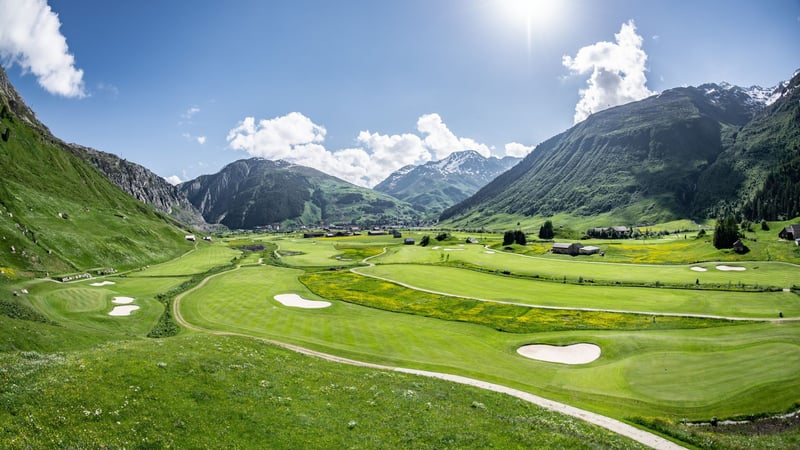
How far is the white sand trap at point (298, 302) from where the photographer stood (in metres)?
63.4

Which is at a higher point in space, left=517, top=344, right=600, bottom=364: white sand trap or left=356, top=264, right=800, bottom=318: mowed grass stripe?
left=356, top=264, right=800, bottom=318: mowed grass stripe

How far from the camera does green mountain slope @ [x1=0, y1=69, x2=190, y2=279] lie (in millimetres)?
79750

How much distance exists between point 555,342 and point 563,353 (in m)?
2.81

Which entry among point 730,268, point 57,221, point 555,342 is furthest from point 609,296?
point 57,221

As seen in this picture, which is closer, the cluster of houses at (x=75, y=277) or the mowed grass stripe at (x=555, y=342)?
the mowed grass stripe at (x=555, y=342)

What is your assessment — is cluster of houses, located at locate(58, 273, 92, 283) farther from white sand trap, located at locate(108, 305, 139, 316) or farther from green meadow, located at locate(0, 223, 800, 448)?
white sand trap, located at locate(108, 305, 139, 316)

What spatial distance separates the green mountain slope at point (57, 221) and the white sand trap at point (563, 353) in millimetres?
73507

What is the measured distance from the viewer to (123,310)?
53.8m

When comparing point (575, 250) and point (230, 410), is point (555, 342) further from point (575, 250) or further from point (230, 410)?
point (575, 250)

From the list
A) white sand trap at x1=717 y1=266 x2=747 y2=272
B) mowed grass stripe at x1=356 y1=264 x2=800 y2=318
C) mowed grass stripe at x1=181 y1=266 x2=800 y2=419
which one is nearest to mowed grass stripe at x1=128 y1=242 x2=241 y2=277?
mowed grass stripe at x1=181 y1=266 x2=800 y2=419

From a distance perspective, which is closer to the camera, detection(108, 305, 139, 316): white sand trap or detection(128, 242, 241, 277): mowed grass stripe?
detection(108, 305, 139, 316): white sand trap

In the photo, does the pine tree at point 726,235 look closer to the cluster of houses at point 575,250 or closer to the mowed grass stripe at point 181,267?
the cluster of houses at point 575,250

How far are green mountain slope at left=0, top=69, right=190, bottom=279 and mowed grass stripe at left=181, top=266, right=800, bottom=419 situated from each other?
146ft

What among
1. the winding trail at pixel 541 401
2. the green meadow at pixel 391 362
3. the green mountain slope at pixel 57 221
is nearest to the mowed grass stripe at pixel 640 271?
the green meadow at pixel 391 362
